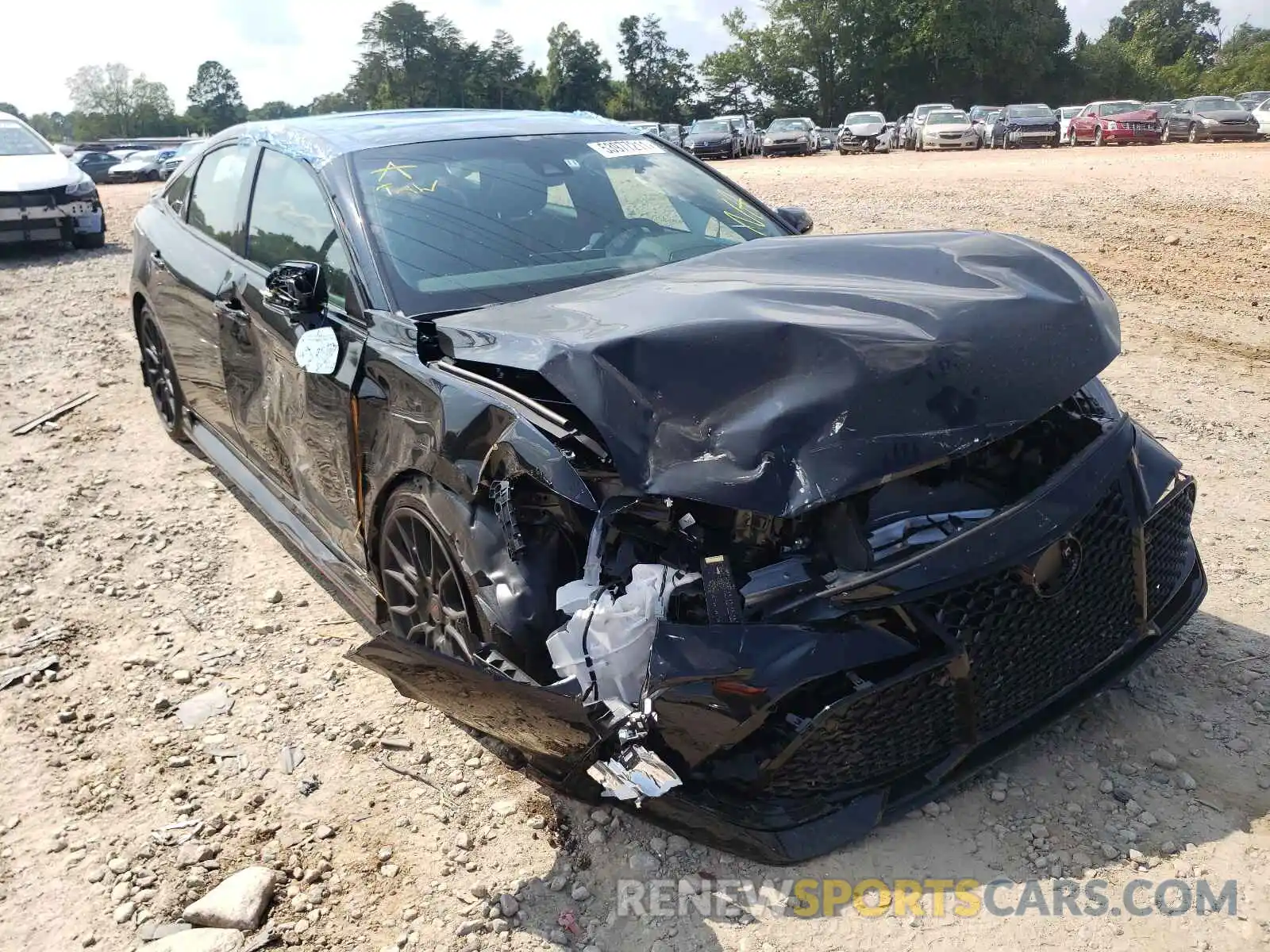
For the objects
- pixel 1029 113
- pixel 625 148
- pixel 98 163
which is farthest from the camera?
pixel 98 163

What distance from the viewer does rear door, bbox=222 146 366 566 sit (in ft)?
10.6

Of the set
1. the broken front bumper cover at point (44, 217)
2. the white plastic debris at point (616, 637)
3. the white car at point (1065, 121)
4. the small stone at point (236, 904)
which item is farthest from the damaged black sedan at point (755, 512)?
the white car at point (1065, 121)

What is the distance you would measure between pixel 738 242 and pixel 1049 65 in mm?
64557

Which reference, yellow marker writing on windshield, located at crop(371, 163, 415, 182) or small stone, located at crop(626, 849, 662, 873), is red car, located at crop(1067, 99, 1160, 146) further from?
small stone, located at crop(626, 849, 662, 873)

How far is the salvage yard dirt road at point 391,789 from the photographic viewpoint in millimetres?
2318

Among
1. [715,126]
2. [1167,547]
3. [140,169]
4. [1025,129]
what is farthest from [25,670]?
[140,169]

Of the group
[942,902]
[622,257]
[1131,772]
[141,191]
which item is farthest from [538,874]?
[141,191]

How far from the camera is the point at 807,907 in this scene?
2.28 metres

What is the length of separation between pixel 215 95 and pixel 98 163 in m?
76.9

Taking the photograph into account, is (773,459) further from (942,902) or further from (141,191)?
(141,191)

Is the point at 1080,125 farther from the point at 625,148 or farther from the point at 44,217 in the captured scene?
the point at 625,148

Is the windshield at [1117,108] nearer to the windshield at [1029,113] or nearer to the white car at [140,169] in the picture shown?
the windshield at [1029,113]

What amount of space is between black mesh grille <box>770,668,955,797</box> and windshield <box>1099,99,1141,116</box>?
105ft

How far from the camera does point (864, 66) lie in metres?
60.7
